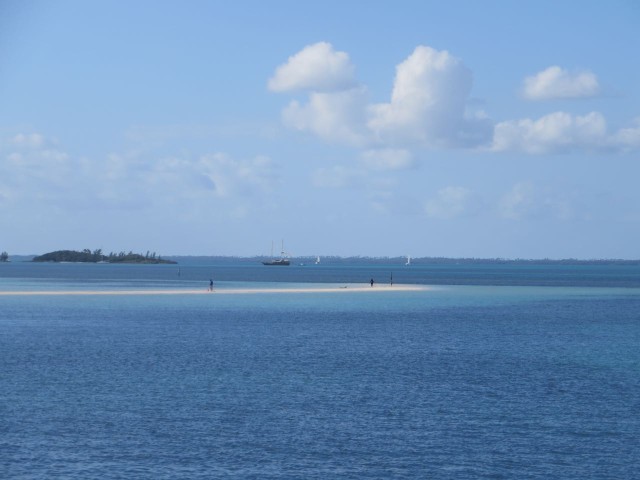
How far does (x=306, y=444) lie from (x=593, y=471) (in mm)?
9148

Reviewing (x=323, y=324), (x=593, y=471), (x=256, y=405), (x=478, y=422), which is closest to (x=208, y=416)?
(x=256, y=405)

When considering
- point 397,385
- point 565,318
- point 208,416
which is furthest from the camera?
point 565,318

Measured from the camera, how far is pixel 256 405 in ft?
117

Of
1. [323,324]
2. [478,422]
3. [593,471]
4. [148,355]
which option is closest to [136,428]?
[478,422]

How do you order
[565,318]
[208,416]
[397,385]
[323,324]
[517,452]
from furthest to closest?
[565,318] → [323,324] → [397,385] → [208,416] → [517,452]

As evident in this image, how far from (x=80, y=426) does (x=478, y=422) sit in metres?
14.4

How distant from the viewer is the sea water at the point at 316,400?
1085 inches

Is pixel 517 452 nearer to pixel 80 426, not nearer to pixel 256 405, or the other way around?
pixel 256 405

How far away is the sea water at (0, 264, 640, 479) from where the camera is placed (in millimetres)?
27562

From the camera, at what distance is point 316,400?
37156 millimetres

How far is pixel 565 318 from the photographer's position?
84.2 meters

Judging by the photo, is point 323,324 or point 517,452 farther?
point 323,324

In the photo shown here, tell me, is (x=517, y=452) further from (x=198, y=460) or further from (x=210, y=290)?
(x=210, y=290)

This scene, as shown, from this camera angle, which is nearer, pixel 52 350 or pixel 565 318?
pixel 52 350
